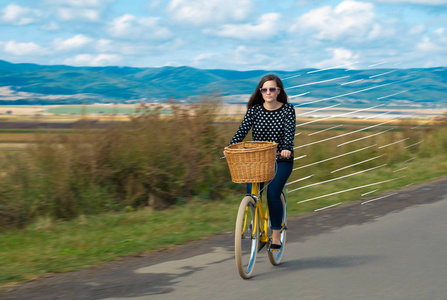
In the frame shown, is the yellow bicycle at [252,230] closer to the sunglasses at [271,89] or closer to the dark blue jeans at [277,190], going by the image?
the dark blue jeans at [277,190]

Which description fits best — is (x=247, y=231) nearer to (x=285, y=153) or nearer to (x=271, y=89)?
(x=285, y=153)

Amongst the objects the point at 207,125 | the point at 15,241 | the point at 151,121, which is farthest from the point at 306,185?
the point at 15,241

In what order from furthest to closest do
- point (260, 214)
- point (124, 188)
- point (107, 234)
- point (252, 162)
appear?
point (124, 188)
point (107, 234)
point (260, 214)
point (252, 162)

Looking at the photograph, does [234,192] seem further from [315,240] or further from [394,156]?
[394,156]

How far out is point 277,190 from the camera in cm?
592

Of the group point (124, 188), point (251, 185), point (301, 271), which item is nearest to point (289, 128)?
point (251, 185)

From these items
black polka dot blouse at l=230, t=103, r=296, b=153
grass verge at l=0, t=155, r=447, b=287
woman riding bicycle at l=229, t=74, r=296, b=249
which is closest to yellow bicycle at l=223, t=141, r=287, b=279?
woman riding bicycle at l=229, t=74, r=296, b=249

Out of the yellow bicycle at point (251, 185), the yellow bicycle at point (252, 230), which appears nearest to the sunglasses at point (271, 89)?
the yellow bicycle at point (251, 185)

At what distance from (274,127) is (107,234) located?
3.63m

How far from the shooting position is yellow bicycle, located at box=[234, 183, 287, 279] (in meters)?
5.40

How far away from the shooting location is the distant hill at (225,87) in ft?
38.0

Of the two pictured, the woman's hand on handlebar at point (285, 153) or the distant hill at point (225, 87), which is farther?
the distant hill at point (225, 87)

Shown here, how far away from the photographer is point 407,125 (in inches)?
842

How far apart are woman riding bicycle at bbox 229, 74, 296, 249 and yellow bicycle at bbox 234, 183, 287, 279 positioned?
0.41 ft
